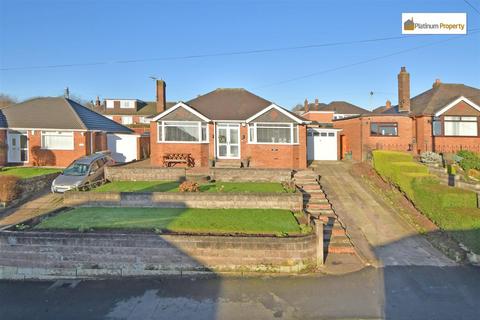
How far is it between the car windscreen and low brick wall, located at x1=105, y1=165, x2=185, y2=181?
99 centimetres

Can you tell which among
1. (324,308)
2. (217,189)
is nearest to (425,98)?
(217,189)

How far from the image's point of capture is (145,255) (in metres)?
8.14

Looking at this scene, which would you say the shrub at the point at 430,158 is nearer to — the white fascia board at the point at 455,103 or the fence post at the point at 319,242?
the white fascia board at the point at 455,103

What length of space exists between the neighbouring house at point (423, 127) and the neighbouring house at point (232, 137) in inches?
215

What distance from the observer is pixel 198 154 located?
754 inches

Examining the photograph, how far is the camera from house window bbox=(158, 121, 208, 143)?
19.1m

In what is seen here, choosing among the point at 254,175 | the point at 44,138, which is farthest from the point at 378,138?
the point at 44,138

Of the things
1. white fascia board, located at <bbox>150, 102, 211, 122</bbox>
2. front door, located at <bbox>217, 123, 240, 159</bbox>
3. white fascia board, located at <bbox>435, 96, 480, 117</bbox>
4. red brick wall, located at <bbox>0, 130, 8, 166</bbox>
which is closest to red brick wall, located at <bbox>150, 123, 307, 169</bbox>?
white fascia board, located at <bbox>150, 102, 211, 122</bbox>

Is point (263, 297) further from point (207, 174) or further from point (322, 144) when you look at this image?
point (322, 144)

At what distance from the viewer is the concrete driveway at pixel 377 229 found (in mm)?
8898

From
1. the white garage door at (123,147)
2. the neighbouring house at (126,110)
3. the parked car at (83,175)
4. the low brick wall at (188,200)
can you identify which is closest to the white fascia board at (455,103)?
the low brick wall at (188,200)

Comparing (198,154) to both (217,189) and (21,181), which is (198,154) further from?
(21,181)

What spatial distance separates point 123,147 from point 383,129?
18707mm

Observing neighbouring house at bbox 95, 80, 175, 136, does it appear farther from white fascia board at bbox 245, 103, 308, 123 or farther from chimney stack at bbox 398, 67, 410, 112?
chimney stack at bbox 398, 67, 410, 112
